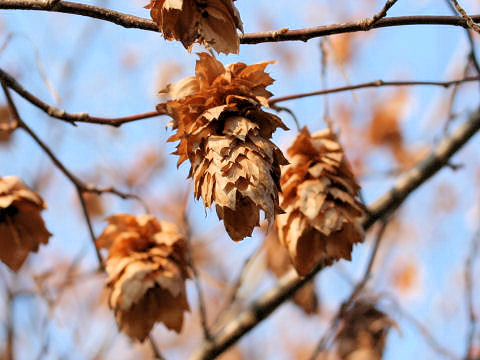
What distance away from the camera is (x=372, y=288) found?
2.76 meters

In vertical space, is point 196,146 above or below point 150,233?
above

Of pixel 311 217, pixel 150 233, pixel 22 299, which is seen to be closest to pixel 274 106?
pixel 311 217

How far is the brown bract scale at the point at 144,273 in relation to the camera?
1424mm

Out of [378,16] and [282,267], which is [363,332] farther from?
[378,16]

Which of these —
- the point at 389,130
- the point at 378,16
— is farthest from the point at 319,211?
the point at 389,130

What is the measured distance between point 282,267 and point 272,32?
129cm

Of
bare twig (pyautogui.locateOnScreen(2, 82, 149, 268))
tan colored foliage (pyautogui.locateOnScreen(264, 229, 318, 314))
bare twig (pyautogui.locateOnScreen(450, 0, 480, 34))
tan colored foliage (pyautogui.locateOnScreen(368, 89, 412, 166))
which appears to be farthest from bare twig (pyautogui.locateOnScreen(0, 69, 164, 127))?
A: tan colored foliage (pyautogui.locateOnScreen(368, 89, 412, 166))

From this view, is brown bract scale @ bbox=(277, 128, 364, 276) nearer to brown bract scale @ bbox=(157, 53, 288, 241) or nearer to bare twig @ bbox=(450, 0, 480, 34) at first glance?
brown bract scale @ bbox=(157, 53, 288, 241)

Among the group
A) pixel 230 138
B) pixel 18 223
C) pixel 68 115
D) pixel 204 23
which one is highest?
pixel 204 23

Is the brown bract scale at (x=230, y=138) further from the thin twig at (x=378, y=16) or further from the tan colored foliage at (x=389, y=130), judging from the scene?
the tan colored foliage at (x=389, y=130)

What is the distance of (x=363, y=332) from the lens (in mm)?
2209

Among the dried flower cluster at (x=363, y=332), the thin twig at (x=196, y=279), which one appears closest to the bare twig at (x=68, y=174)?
the thin twig at (x=196, y=279)

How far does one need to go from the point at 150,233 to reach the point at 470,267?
54.4 inches

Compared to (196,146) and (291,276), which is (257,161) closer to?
(196,146)
